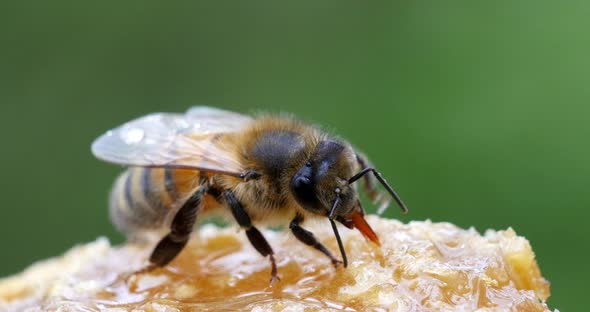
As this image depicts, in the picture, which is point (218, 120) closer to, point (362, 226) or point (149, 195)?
point (149, 195)

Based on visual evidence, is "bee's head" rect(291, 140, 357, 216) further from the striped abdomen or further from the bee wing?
the striped abdomen

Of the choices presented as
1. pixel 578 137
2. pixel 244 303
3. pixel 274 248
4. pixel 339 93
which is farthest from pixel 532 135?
pixel 244 303

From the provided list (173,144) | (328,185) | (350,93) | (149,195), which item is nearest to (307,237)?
(328,185)

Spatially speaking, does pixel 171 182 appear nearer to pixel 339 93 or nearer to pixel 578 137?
pixel 578 137

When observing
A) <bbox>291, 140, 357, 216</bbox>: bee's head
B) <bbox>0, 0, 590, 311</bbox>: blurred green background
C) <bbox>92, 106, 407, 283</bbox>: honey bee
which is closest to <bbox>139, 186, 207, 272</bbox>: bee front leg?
<bbox>92, 106, 407, 283</bbox>: honey bee

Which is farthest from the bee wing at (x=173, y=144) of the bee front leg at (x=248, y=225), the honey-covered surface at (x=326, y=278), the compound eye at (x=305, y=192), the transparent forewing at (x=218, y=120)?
the honey-covered surface at (x=326, y=278)

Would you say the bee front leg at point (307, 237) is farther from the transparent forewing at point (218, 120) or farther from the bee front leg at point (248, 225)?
the transparent forewing at point (218, 120)
